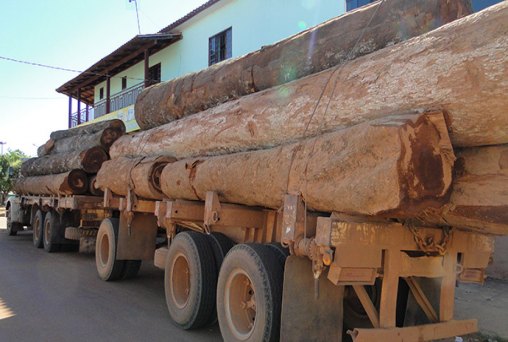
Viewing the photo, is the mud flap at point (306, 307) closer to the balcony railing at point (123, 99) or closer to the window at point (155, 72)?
the balcony railing at point (123, 99)

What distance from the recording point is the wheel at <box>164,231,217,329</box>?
5.04 metres

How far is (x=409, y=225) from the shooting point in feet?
11.7

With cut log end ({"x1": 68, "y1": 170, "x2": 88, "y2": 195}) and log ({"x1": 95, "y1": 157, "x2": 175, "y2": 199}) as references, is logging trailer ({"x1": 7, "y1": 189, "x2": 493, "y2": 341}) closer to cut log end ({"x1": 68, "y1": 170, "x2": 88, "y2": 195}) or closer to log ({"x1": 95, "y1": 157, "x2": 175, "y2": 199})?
log ({"x1": 95, "y1": 157, "x2": 175, "y2": 199})

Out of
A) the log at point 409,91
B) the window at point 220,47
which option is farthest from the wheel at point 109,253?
the window at point 220,47

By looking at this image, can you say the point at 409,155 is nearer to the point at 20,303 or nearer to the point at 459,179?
the point at 459,179

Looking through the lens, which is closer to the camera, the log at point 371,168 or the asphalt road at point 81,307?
the log at point 371,168

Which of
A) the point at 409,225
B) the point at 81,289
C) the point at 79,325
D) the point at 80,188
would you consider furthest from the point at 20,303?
the point at 409,225

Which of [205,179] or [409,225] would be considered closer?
[409,225]

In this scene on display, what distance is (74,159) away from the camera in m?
10.9

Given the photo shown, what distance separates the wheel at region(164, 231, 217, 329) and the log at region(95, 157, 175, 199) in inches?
49.1

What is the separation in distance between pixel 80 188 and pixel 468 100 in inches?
372

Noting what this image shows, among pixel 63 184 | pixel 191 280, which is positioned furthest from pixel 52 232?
pixel 191 280

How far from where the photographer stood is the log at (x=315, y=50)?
367 centimetres

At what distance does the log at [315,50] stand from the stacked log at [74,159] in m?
4.19
